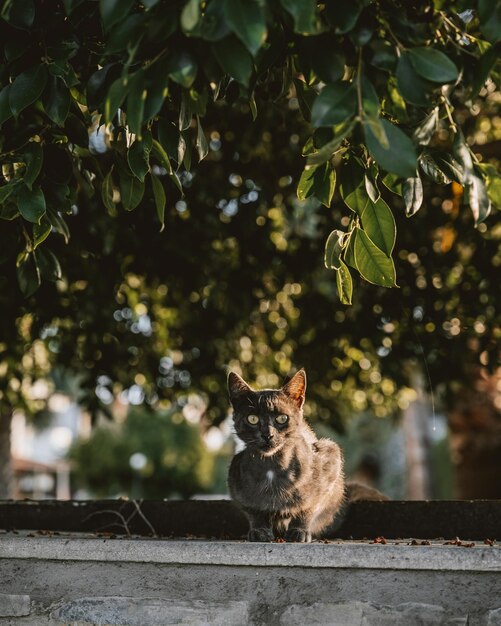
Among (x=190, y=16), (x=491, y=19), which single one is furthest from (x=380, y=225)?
(x=190, y=16)

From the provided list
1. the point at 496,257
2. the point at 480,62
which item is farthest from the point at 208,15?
the point at 496,257

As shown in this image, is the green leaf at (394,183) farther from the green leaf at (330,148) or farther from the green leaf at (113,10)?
the green leaf at (113,10)

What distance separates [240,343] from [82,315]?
194 centimetres

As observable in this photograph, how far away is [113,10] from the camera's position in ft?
5.12

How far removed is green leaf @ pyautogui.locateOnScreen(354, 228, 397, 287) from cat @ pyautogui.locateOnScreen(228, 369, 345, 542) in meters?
0.75

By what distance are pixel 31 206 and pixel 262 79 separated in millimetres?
829

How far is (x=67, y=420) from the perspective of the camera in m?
40.0

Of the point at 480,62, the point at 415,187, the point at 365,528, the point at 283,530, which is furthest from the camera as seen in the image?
the point at 365,528

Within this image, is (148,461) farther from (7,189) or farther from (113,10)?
(113,10)

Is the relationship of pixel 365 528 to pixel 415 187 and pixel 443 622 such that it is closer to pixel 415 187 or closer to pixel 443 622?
pixel 443 622

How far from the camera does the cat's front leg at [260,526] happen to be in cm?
265

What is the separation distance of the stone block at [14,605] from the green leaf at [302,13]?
1.99 m

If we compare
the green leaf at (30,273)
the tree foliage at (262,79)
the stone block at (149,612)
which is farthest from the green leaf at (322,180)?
the stone block at (149,612)

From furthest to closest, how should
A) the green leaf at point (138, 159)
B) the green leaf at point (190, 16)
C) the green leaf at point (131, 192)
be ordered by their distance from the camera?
the green leaf at point (131, 192), the green leaf at point (138, 159), the green leaf at point (190, 16)
